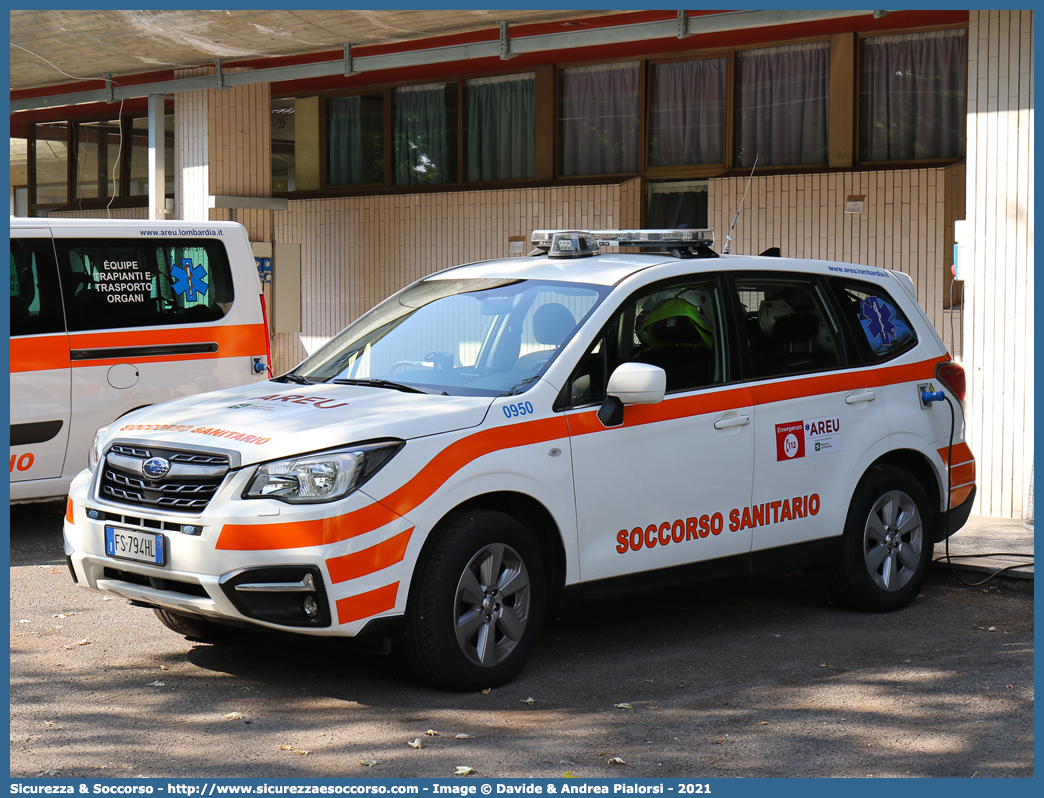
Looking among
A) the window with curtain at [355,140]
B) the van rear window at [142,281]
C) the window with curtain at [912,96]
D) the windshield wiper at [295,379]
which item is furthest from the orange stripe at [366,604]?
the window with curtain at [355,140]

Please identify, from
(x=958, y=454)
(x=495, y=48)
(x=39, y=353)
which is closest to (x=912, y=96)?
(x=495, y=48)

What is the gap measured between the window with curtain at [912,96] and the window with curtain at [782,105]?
428 mm

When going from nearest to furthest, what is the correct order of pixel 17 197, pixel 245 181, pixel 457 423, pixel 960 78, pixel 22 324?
pixel 457 423 → pixel 22 324 → pixel 960 78 → pixel 245 181 → pixel 17 197

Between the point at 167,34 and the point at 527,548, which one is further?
the point at 167,34

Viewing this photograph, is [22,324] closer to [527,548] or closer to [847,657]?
[527,548]

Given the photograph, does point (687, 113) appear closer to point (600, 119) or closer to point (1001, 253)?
point (600, 119)

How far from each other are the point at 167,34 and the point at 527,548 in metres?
8.97

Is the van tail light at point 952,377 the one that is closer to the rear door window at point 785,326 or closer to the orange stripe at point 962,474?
the orange stripe at point 962,474

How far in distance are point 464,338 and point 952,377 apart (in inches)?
116

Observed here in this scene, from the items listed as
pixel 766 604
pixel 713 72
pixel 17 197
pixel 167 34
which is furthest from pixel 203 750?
pixel 17 197

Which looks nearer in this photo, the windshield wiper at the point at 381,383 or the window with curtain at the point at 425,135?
the windshield wiper at the point at 381,383

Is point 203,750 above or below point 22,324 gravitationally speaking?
below

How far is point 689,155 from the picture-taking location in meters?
13.6

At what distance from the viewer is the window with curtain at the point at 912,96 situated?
1202 cm
